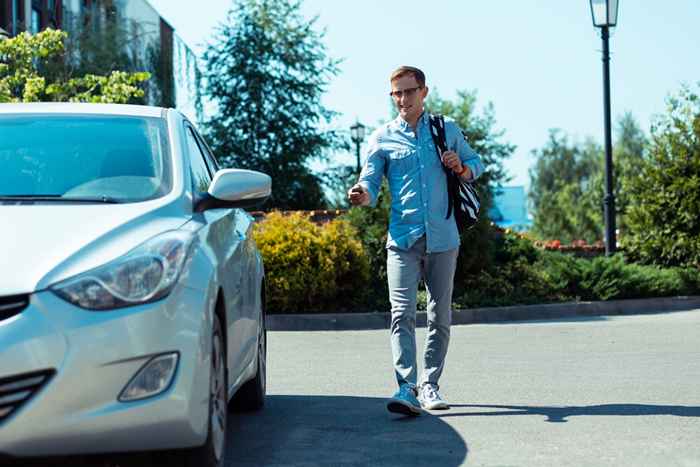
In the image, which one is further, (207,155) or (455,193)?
(455,193)

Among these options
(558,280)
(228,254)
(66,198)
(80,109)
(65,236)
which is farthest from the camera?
(558,280)

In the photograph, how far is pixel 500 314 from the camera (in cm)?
1591

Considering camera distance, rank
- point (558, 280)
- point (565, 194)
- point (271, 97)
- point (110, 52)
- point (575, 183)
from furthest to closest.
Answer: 1. point (575, 183)
2. point (565, 194)
3. point (271, 97)
4. point (110, 52)
5. point (558, 280)

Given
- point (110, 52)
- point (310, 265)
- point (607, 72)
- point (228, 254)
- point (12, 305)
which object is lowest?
point (310, 265)

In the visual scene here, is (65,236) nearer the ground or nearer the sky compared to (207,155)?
nearer the ground

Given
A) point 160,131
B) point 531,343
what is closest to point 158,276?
point 160,131

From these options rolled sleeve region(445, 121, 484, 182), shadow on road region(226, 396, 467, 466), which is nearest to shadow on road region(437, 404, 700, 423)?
shadow on road region(226, 396, 467, 466)

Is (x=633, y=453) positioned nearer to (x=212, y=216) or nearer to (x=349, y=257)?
(x=212, y=216)

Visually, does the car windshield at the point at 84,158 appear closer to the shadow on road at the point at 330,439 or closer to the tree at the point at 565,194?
the shadow on road at the point at 330,439

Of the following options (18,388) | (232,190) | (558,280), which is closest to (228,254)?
(232,190)

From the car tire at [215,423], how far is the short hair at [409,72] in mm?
2677

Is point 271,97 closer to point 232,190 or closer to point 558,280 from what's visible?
point 558,280

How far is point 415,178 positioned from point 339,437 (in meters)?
1.72

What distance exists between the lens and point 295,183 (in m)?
43.5
